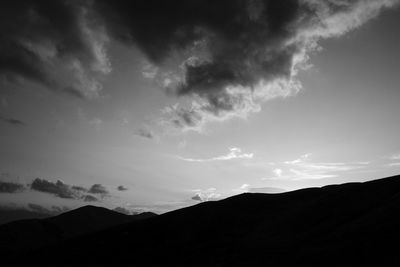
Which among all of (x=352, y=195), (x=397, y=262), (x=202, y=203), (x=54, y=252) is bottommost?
(x=397, y=262)

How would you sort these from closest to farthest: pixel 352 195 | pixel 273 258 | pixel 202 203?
pixel 273 258, pixel 352 195, pixel 202 203

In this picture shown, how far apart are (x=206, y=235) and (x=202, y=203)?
24.9 m

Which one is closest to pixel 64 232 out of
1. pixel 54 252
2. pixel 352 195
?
pixel 54 252

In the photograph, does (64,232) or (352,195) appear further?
(64,232)

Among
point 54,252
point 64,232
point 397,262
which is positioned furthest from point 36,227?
point 397,262

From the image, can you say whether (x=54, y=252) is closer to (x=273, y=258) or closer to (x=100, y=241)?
(x=100, y=241)

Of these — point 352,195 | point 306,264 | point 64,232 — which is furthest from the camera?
point 64,232

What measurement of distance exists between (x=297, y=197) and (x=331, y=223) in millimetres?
29164

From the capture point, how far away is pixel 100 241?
72062mm

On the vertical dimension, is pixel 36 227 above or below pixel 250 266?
above

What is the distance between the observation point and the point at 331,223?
44938mm

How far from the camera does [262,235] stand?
165 feet

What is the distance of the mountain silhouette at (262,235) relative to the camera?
34.5m

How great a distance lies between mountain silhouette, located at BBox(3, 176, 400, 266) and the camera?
34531 millimetres
